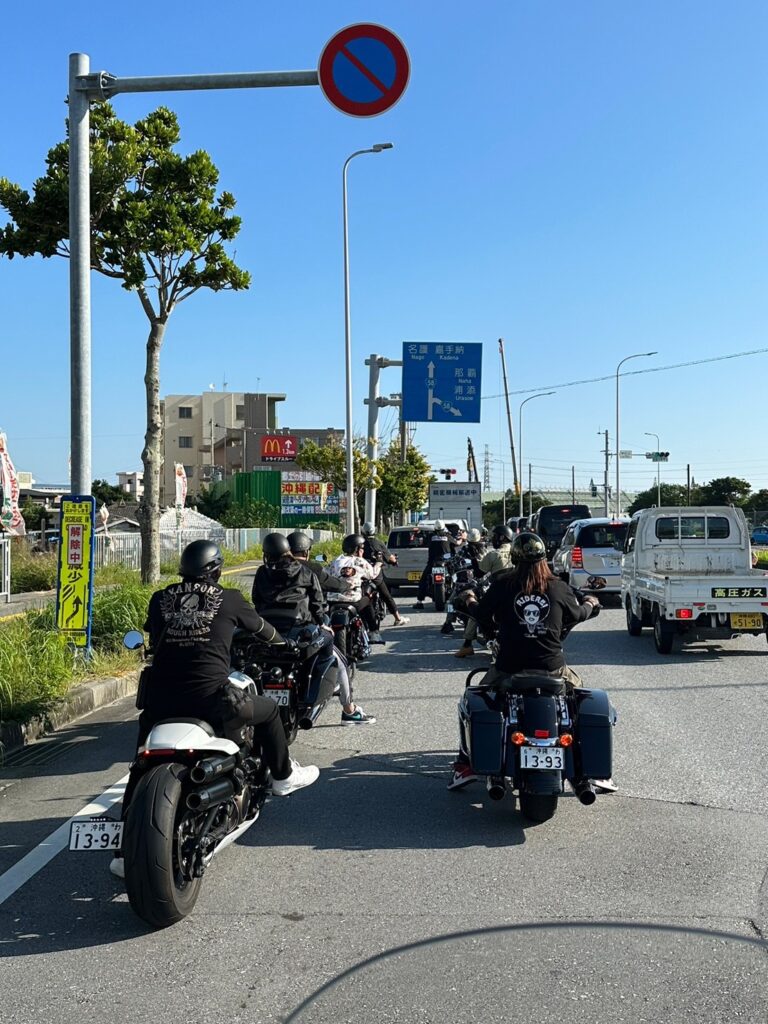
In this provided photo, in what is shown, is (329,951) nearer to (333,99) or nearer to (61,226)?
(333,99)

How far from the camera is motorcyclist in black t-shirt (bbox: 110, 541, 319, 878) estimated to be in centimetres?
498

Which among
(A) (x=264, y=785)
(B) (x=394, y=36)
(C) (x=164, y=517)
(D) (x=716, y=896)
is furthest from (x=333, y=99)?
(C) (x=164, y=517)

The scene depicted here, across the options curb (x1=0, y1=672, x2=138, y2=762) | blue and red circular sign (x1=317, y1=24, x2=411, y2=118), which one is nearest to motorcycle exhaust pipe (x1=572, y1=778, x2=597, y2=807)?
curb (x1=0, y1=672, x2=138, y2=762)

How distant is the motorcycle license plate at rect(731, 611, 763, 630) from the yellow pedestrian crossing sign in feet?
25.0

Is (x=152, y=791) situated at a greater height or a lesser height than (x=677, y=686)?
greater

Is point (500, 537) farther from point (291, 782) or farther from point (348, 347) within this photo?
point (348, 347)

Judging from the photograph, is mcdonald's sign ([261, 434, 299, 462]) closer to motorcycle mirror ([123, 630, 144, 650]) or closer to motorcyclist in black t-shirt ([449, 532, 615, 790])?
motorcyclist in black t-shirt ([449, 532, 615, 790])

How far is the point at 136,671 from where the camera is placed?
1116cm

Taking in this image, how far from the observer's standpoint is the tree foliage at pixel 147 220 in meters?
14.5

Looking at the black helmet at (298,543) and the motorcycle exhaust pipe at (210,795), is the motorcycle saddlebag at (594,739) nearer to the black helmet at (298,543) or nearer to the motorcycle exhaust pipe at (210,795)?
the motorcycle exhaust pipe at (210,795)

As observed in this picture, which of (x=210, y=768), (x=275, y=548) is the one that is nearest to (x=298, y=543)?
(x=275, y=548)

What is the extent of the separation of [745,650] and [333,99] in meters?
8.93

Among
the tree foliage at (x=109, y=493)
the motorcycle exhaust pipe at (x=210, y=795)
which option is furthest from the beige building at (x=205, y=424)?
the motorcycle exhaust pipe at (x=210, y=795)

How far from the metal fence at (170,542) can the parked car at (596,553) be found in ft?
18.2
